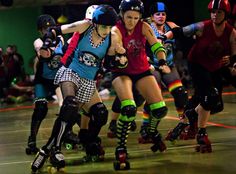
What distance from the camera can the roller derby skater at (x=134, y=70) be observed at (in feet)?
14.1

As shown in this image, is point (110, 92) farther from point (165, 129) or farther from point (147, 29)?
point (147, 29)

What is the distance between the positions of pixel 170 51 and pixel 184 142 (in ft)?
3.40

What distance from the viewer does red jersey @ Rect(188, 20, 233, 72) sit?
4.79 metres

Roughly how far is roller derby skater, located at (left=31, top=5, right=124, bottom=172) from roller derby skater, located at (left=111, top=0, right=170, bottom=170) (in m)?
0.16

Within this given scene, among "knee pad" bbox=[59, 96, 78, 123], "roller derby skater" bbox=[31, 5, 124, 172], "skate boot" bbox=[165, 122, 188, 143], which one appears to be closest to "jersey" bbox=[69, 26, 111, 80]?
"roller derby skater" bbox=[31, 5, 124, 172]

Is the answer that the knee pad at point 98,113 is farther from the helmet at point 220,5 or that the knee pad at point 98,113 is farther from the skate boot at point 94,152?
the helmet at point 220,5

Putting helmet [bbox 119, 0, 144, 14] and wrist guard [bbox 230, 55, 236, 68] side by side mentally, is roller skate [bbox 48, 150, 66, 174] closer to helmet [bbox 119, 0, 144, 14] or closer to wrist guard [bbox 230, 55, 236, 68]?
helmet [bbox 119, 0, 144, 14]

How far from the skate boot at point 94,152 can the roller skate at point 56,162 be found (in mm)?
451

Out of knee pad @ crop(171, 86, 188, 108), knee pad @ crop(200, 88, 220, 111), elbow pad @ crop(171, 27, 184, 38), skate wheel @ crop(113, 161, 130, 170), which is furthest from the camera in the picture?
knee pad @ crop(171, 86, 188, 108)

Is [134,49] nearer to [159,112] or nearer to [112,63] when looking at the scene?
[112,63]

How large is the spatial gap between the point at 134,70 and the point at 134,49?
184 millimetres

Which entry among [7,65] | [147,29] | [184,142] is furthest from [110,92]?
[147,29]

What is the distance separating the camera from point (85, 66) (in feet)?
14.1

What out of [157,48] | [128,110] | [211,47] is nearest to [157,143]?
[128,110]
